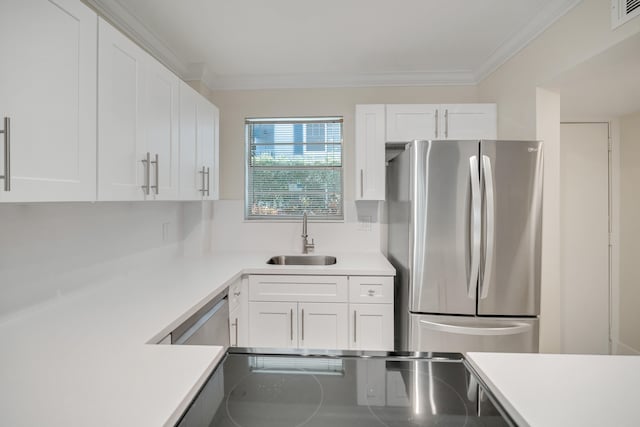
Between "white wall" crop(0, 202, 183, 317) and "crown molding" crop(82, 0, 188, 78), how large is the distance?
107 cm

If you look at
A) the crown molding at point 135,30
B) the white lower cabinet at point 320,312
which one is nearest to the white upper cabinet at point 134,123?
the crown molding at point 135,30

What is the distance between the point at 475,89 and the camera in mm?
2994

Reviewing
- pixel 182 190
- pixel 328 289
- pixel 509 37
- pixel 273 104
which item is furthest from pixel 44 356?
pixel 509 37

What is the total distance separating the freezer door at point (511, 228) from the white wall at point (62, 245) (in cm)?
215

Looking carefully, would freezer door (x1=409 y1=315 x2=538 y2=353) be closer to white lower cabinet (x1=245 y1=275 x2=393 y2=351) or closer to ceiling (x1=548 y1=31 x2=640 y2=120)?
white lower cabinet (x1=245 y1=275 x2=393 y2=351)

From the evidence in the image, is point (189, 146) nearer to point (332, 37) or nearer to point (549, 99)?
point (332, 37)

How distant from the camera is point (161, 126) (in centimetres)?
186

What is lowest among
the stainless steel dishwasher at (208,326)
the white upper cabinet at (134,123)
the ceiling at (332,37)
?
the stainless steel dishwasher at (208,326)

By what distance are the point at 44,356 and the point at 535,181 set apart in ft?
7.85

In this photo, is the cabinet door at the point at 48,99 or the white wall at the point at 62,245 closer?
the cabinet door at the point at 48,99

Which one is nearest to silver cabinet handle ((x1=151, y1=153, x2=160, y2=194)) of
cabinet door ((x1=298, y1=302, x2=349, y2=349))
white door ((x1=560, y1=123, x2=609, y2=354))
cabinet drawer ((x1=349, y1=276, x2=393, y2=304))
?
cabinet door ((x1=298, y1=302, x2=349, y2=349))

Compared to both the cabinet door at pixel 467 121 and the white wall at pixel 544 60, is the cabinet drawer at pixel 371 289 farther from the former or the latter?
the white wall at pixel 544 60

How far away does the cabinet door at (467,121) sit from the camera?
2.70 m

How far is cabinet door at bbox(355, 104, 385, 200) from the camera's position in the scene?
9.00 ft
